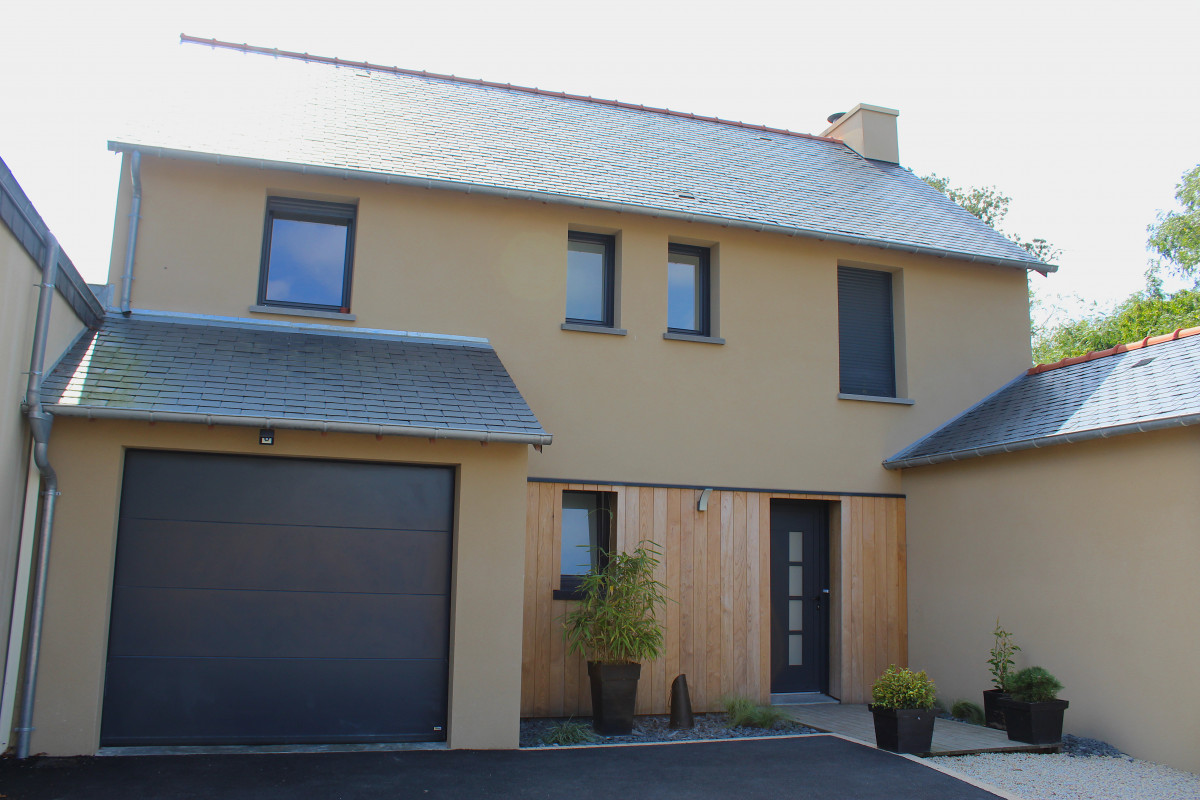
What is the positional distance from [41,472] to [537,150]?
6168 mm

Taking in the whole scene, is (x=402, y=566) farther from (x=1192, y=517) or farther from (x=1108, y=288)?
(x=1108, y=288)

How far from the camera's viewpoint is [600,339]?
365 inches

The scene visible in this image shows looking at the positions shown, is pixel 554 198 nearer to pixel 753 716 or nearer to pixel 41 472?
pixel 41 472

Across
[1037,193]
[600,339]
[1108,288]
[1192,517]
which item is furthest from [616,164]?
[1108,288]

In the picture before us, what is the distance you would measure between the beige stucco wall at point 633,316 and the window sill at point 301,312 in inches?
5.0

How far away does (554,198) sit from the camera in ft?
→ 29.5

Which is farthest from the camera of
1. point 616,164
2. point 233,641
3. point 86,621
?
point 616,164

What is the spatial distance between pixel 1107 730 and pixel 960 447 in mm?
3013

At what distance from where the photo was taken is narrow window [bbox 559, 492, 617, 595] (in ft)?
29.5

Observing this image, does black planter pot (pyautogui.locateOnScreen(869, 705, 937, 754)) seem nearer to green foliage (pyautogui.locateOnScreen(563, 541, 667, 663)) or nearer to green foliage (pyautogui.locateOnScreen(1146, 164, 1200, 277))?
green foliage (pyautogui.locateOnScreen(563, 541, 667, 663))

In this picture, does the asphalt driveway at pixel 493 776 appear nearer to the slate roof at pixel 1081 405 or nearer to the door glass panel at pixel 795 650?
the door glass panel at pixel 795 650

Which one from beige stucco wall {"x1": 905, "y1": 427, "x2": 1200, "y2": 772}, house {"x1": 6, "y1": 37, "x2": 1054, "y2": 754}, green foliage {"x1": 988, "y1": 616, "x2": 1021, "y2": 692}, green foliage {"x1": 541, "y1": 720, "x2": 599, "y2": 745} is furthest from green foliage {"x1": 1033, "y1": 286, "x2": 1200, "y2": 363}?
green foliage {"x1": 541, "y1": 720, "x2": 599, "y2": 745}

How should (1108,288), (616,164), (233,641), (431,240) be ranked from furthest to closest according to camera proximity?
1. (1108,288)
2. (616,164)
3. (431,240)
4. (233,641)

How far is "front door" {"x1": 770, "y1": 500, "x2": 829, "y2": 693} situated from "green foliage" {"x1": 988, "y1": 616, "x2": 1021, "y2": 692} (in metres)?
1.84
